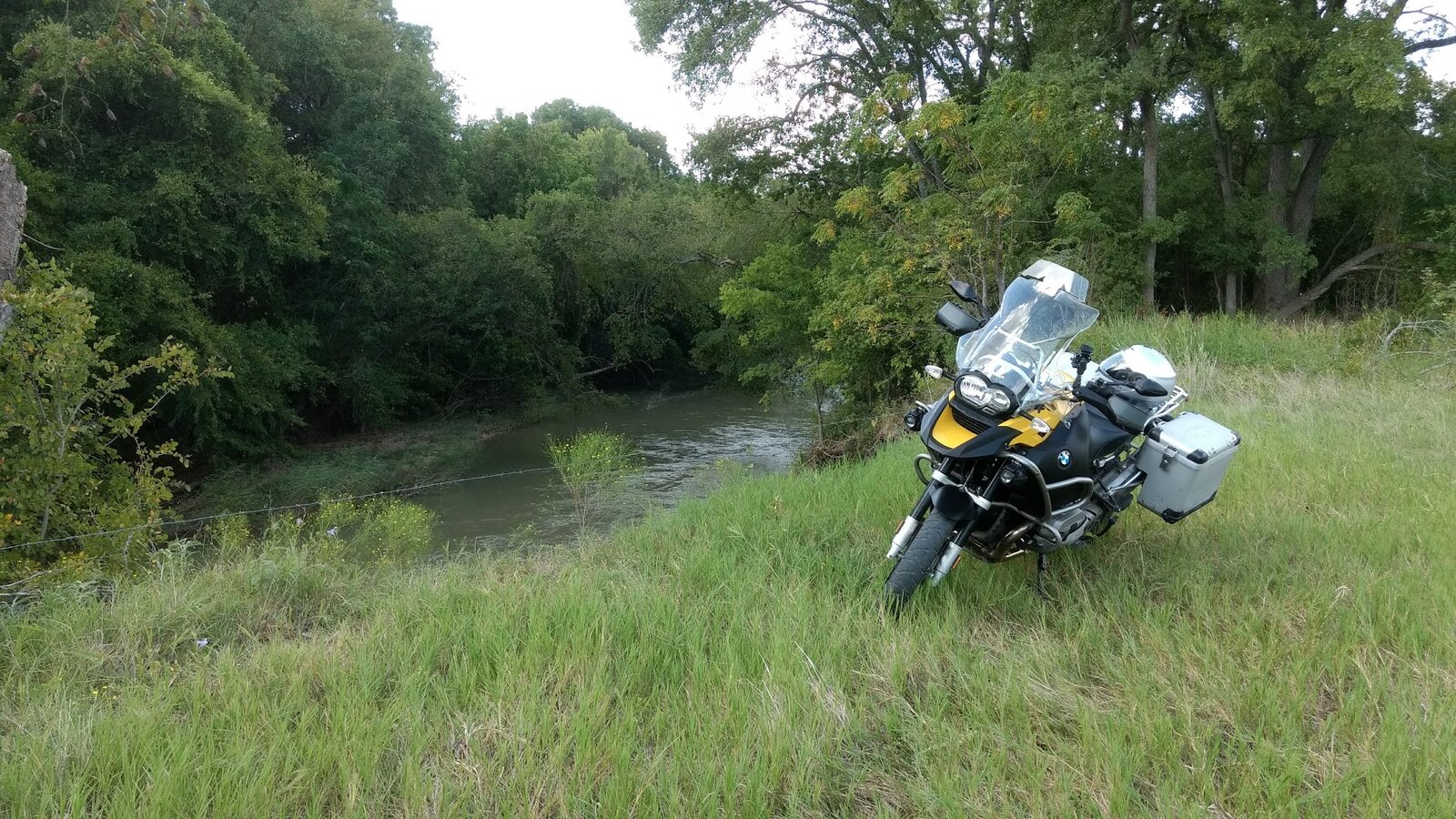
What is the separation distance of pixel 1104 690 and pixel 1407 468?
3505 mm

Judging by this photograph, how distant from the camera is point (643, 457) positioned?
16.8m

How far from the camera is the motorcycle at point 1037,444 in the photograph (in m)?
2.68

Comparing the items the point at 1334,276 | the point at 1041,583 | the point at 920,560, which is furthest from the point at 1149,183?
the point at 920,560

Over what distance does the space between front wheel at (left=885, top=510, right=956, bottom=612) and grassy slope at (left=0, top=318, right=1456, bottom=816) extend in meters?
0.10

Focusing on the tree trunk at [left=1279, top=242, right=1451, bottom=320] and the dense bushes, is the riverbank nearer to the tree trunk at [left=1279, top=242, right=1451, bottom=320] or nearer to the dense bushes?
the dense bushes

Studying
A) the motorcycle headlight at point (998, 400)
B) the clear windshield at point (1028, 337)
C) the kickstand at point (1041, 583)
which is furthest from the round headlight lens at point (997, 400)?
the kickstand at point (1041, 583)

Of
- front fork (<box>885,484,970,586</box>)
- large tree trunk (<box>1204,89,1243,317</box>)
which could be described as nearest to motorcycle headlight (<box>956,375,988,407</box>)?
front fork (<box>885,484,970,586</box>)

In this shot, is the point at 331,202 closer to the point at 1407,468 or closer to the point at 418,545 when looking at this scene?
the point at 418,545

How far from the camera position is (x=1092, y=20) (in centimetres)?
1494

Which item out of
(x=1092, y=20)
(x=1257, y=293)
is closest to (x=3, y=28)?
(x=1092, y=20)

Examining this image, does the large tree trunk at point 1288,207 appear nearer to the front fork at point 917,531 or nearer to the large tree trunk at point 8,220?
the front fork at point 917,531

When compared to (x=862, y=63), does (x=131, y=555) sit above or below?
below

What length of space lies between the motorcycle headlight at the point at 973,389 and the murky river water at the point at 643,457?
12.6 feet

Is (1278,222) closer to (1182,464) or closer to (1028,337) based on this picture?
(1182,464)
